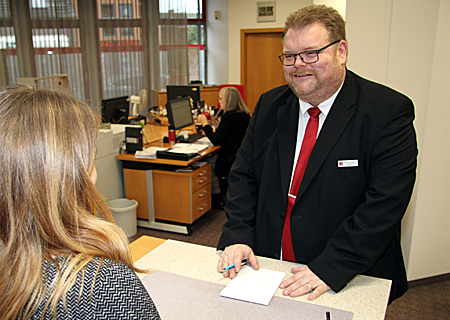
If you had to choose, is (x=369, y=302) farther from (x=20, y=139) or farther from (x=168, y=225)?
(x=168, y=225)

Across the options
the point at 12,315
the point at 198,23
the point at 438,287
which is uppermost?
the point at 198,23

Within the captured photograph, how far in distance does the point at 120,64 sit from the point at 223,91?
13.5ft

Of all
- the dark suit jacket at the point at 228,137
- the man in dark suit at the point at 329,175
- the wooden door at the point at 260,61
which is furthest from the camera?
the wooden door at the point at 260,61

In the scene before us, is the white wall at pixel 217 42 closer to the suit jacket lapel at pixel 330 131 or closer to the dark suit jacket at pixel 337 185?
the dark suit jacket at pixel 337 185

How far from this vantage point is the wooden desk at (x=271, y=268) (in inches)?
42.6

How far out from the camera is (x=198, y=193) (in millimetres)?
3908

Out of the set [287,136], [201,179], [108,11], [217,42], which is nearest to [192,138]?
[201,179]

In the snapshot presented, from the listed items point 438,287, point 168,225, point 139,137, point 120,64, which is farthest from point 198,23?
point 438,287

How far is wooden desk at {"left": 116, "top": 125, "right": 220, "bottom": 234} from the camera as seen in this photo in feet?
12.3

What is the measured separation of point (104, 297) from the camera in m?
0.64

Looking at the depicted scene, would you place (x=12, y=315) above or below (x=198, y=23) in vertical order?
below

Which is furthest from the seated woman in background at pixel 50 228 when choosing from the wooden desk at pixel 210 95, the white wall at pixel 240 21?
the white wall at pixel 240 21

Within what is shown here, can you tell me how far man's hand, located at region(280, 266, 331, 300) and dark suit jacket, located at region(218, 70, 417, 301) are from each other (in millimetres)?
21

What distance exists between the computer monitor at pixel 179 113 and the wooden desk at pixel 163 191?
0.83 meters
